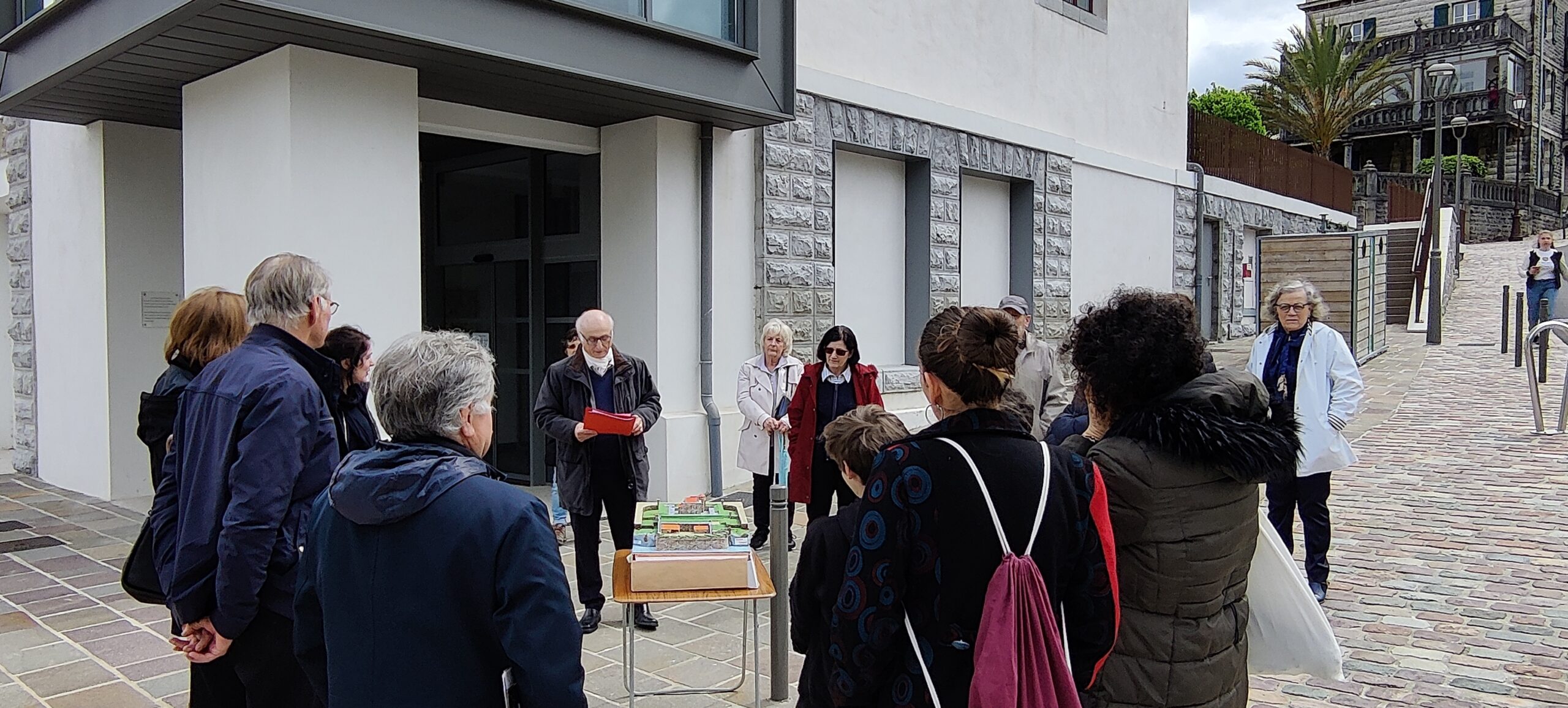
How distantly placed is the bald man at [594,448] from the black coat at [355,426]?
1926 mm

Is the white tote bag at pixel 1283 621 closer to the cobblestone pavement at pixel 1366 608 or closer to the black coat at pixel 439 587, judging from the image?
the cobblestone pavement at pixel 1366 608

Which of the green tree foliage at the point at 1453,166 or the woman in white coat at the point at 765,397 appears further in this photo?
the green tree foliage at the point at 1453,166

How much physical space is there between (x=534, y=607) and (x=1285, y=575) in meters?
2.17

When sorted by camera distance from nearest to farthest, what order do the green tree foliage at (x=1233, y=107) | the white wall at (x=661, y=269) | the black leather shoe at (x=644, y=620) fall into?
the black leather shoe at (x=644, y=620)
the white wall at (x=661, y=269)
the green tree foliage at (x=1233, y=107)

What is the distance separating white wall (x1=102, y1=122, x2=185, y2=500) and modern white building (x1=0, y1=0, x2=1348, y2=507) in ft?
0.07

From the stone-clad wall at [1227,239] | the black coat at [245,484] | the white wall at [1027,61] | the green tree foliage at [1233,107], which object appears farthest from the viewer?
the green tree foliage at [1233,107]

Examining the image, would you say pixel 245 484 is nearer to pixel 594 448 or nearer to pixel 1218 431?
pixel 1218 431

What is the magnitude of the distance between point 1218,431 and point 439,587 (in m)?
1.80

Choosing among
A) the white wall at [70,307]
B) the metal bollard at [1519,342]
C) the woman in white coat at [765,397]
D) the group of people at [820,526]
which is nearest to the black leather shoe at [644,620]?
the woman in white coat at [765,397]

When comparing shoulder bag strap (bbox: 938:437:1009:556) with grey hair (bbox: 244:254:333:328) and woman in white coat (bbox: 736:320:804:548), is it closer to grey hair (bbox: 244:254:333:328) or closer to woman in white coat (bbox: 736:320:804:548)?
grey hair (bbox: 244:254:333:328)

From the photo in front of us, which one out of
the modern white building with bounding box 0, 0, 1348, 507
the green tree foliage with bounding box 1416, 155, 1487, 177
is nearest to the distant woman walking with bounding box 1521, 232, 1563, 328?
the modern white building with bounding box 0, 0, 1348, 507

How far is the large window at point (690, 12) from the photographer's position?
26.2ft

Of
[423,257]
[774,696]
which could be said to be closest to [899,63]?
[423,257]

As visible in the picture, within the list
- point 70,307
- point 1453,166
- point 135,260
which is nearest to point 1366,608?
point 135,260
